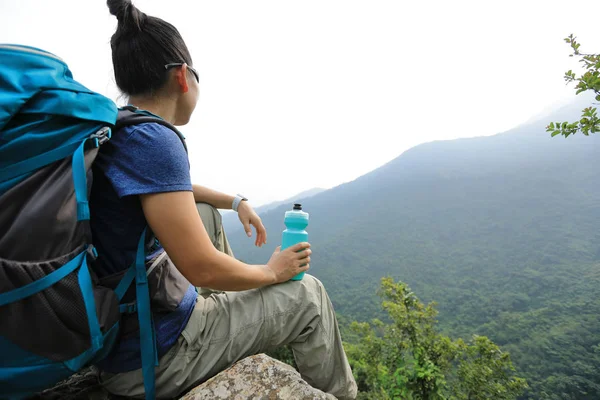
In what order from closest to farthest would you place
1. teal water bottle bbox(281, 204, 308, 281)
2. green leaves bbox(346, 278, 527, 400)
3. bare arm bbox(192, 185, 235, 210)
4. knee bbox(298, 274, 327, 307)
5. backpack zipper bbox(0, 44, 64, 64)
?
backpack zipper bbox(0, 44, 64, 64) → knee bbox(298, 274, 327, 307) → teal water bottle bbox(281, 204, 308, 281) → bare arm bbox(192, 185, 235, 210) → green leaves bbox(346, 278, 527, 400)

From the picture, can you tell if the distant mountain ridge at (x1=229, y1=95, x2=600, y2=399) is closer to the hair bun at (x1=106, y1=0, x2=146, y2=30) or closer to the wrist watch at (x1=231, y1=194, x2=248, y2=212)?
the wrist watch at (x1=231, y1=194, x2=248, y2=212)

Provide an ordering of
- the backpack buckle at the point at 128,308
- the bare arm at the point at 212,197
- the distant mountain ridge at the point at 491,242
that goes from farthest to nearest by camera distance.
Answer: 1. the distant mountain ridge at the point at 491,242
2. the bare arm at the point at 212,197
3. the backpack buckle at the point at 128,308

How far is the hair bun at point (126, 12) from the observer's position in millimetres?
1512

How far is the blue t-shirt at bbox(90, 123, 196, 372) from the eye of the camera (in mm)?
1229

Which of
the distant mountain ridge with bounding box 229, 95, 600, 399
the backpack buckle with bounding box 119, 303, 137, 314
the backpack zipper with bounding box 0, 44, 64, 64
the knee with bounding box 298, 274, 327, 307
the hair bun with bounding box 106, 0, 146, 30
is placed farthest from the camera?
the distant mountain ridge with bounding box 229, 95, 600, 399

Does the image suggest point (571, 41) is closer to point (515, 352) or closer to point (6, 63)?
point (6, 63)

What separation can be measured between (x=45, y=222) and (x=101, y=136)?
14.2 inches

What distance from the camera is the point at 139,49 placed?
155 centimetres

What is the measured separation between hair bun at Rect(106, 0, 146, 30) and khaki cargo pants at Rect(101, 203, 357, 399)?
1468 mm

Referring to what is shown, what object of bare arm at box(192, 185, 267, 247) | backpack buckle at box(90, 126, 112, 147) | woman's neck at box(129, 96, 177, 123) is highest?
woman's neck at box(129, 96, 177, 123)

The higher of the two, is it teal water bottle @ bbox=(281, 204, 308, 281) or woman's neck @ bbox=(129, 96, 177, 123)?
woman's neck @ bbox=(129, 96, 177, 123)

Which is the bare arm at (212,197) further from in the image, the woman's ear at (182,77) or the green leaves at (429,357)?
the green leaves at (429,357)

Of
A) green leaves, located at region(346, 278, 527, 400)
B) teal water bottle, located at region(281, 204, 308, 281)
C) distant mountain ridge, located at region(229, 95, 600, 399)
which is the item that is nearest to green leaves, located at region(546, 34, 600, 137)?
teal water bottle, located at region(281, 204, 308, 281)

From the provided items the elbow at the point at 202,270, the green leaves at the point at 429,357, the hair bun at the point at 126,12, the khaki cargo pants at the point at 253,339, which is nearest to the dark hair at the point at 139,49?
the hair bun at the point at 126,12
